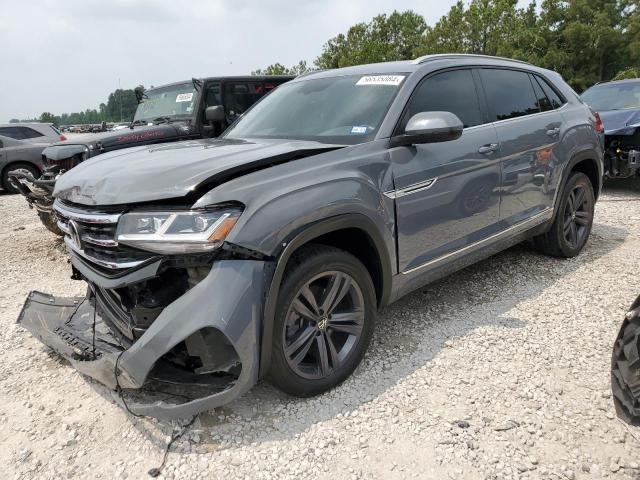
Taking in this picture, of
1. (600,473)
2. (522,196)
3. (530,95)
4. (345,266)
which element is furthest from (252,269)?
(530,95)

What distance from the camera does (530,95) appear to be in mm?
4359

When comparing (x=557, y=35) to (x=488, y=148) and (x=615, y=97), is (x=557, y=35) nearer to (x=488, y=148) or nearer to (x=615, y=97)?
(x=615, y=97)

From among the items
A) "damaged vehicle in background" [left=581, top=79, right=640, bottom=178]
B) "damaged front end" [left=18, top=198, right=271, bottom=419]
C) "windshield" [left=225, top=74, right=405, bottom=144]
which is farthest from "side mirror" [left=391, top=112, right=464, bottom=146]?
"damaged vehicle in background" [left=581, top=79, right=640, bottom=178]

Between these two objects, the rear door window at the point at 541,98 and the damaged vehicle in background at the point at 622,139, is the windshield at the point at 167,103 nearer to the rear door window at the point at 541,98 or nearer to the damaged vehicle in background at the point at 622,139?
the rear door window at the point at 541,98

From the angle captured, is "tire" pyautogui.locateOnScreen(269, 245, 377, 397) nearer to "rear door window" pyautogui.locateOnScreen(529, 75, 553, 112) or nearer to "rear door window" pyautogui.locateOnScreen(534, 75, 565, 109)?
"rear door window" pyautogui.locateOnScreen(529, 75, 553, 112)

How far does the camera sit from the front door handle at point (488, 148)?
11.7 ft

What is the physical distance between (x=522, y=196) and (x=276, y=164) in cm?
230

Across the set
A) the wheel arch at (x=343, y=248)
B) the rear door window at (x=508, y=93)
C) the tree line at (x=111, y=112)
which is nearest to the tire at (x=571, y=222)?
the rear door window at (x=508, y=93)

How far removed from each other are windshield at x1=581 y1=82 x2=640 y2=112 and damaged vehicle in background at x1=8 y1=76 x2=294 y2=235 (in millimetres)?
5548

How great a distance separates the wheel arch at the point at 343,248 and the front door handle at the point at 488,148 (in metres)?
1.22

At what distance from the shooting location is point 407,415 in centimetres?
260

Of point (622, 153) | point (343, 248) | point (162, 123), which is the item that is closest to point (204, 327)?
point (343, 248)

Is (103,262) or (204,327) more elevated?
(103,262)

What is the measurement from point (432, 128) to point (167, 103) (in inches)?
230
